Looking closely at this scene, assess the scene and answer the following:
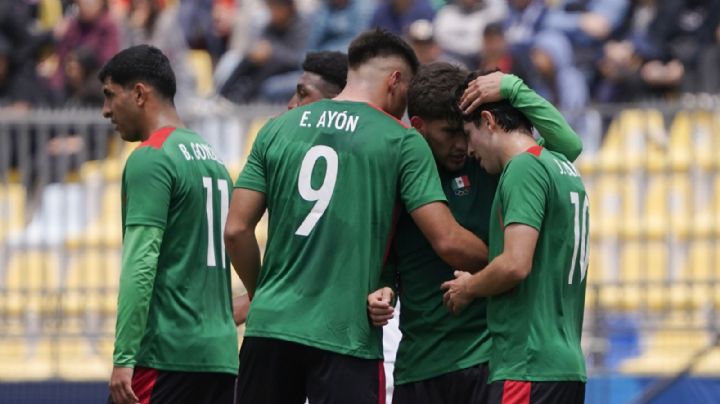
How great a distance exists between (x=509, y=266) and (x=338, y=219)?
0.76m

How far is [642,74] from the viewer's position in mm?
15109

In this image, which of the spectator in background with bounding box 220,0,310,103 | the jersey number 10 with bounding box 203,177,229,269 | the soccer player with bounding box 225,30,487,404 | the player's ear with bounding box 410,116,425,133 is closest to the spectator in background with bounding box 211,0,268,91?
the spectator in background with bounding box 220,0,310,103

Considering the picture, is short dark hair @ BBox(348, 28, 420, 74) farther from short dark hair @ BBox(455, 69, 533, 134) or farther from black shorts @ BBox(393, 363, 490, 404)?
black shorts @ BBox(393, 363, 490, 404)

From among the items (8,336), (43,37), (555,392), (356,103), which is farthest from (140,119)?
(43,37)

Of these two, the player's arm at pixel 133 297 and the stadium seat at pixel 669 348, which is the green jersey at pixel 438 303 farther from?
the stadium seat at pixel 669 348

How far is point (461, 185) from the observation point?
7184 mm

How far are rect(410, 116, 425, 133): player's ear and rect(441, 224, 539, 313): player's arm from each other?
0.81m

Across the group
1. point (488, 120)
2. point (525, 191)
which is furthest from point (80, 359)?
point (525, 191)

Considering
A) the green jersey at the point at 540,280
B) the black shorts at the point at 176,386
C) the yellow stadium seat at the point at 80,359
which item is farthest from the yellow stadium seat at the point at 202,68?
the green jersey at the point at 540,280

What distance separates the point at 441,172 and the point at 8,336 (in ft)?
23.4

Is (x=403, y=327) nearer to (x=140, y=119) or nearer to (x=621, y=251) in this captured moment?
(x=140, y=119)

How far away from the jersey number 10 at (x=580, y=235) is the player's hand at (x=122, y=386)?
194cm

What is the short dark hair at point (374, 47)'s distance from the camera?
710cm

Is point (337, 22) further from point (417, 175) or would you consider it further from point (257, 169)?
point (417, 175)
